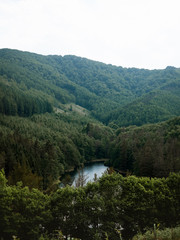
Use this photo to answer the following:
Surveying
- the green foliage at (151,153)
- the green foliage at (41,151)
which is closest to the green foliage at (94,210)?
the green foliage at (41,151)

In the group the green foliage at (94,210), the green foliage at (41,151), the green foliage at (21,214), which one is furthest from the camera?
the green foliage at (41,151)

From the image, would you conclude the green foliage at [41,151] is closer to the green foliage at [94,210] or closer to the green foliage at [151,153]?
the green foliage at [151,153]

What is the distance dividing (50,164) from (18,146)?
48.9ft

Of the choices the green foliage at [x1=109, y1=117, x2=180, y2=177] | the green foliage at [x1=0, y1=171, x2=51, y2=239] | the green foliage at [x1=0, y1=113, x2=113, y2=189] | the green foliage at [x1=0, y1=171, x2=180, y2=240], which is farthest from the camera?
the green foliage at [x1=109, y1=117, x2=180, y2=177]

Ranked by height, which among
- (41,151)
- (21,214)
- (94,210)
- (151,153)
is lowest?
(94,210)

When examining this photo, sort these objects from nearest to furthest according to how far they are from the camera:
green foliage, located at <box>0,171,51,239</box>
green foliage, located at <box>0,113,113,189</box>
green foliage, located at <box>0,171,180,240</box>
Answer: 1. green foliage, located at <box>0,171,51,239</box>
2. green foliage, located at <box>0,171,180,240</box>
3. green foliage, located at <box>0,113,113,189</box>

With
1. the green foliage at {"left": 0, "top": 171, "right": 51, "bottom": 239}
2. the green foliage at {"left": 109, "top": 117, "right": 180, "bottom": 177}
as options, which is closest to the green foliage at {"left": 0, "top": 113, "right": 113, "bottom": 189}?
the green foliage at {"left": 109, "top": 117, "right": 180, "bottom": 177}

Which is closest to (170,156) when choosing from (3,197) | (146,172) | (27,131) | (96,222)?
(146,172)

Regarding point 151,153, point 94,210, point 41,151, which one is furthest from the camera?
point 41,151

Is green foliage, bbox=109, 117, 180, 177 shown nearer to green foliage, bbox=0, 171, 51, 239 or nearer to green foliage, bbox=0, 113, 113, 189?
green foliage, bbox=0, 113, 113, 189

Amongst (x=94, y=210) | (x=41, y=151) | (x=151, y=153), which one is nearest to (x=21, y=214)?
(x=94, y=210)

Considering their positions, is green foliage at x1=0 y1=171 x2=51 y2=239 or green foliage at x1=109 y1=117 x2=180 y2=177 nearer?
green foliage at x1=0 y1=171 x2=51 y2=239

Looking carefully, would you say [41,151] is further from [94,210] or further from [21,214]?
[94,210]

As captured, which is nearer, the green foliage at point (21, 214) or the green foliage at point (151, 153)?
the green foliage at point (21, 214)
